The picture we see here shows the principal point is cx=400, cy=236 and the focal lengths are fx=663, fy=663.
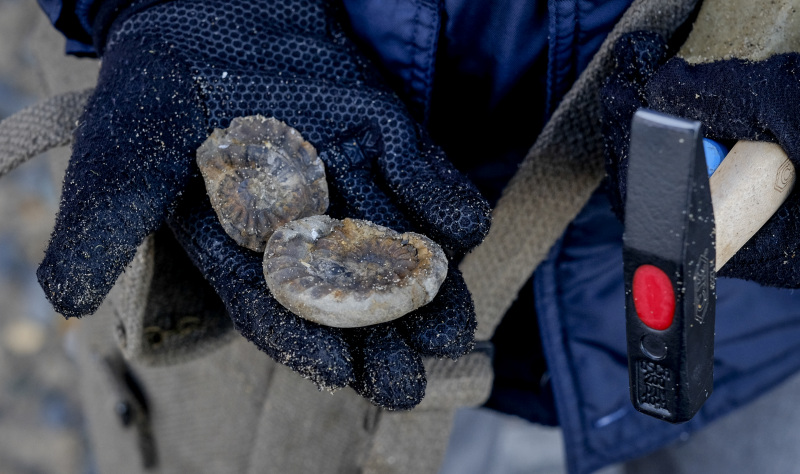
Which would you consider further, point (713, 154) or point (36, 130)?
point (36, 130)

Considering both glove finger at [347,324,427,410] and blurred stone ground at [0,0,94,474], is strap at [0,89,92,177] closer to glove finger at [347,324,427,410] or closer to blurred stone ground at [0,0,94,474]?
glove finger at [347,324,427,410]

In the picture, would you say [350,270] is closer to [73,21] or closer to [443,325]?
[443,325]

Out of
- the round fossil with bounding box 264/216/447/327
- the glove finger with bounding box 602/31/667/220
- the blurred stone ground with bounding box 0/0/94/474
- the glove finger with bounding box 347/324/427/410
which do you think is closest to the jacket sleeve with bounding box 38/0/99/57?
the round fossil with bounding box 264/216/447/327

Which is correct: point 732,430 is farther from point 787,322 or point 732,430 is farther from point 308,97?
point 308,97

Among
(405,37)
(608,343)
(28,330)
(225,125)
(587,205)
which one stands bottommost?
(28,330)

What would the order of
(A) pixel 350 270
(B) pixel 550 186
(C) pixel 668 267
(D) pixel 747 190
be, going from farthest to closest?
(B) pixel 550 186 < (A) pixel 350 270 < (D) pixel 747 190 < (C) pixel 668 267

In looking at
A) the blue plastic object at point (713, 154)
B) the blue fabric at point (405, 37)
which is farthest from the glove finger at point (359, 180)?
the blue plastic object at point (713, 154)

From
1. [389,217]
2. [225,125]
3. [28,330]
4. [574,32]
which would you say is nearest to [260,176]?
[225,125]
